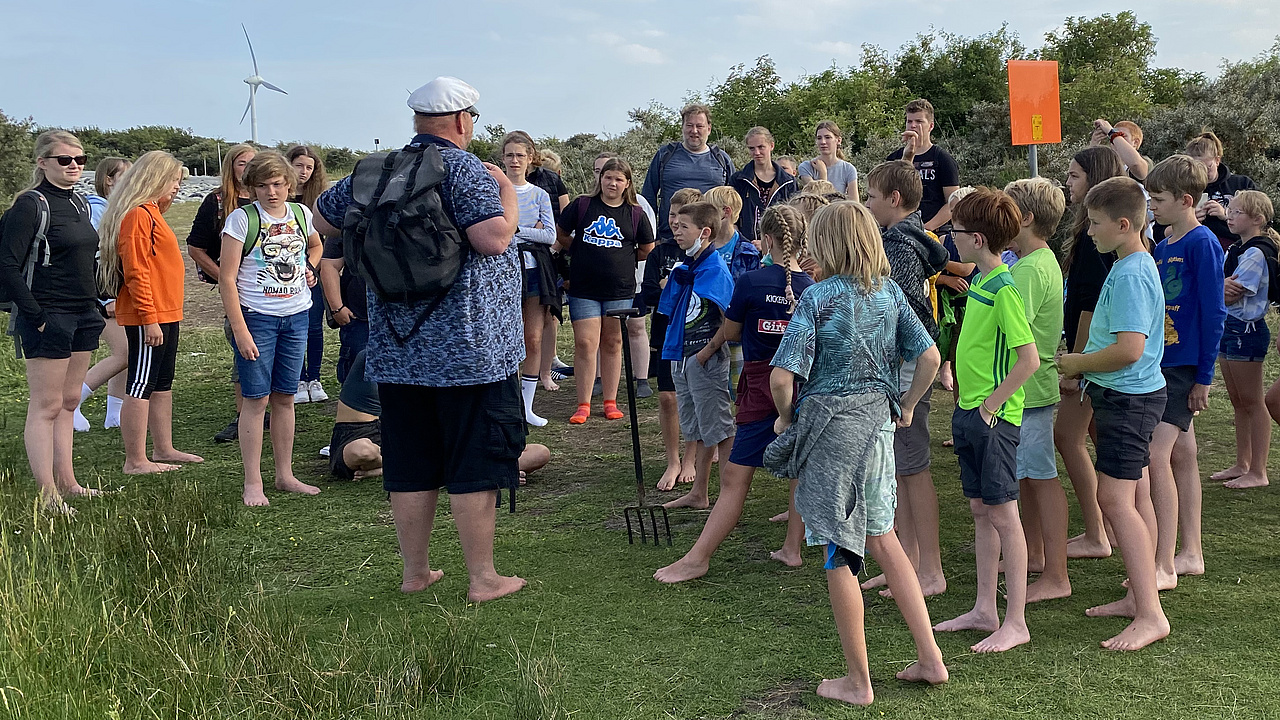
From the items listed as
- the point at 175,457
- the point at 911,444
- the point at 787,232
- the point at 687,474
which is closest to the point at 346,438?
the point at 175,457

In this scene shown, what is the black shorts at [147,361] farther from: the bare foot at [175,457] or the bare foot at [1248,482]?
the bare foot at [1248,482]

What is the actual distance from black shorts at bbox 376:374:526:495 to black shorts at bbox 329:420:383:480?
2.25 m

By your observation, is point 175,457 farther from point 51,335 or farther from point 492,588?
point 492,588

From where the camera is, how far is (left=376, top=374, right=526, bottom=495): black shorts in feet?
14.3

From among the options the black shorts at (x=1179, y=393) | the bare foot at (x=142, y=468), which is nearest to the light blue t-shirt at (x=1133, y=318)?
the black shorts at (x=1179, y=393)

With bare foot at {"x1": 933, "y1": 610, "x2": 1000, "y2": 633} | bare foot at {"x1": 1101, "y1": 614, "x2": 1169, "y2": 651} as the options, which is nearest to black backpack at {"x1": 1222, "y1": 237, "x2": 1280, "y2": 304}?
bare foot at {"x1": 1101, "y1": 614, "x2": 1169, "y2": 651}

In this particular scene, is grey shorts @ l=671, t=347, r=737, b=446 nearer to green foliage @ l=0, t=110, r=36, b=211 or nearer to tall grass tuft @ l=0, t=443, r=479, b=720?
tall grass tuft @ l=0, t=443, r=479, b=720

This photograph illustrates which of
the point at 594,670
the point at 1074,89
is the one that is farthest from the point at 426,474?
the point at 1074,89

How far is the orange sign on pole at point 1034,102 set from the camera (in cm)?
1003

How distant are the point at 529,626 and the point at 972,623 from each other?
1.74 metres

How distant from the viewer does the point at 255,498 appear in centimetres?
→ 614

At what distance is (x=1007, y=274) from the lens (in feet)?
13.0

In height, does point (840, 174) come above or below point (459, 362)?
above

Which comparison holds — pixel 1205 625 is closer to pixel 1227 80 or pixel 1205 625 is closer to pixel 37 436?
pixel 37 436
